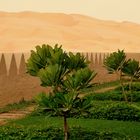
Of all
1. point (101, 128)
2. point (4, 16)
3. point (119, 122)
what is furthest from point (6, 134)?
point (4, 16)

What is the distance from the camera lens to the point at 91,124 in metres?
18.1

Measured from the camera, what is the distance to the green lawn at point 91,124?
1708cm

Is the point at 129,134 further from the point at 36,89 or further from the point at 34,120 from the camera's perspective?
the point at 36,89

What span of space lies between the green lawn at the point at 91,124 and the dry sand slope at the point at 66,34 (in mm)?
97482

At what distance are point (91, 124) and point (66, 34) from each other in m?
132

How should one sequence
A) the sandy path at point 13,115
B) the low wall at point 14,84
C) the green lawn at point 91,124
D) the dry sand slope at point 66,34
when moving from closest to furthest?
the green lawn at point 91,124
the sandy path at point 13,115
the low wall at point 14,84
the dry sand slope at point 66,34

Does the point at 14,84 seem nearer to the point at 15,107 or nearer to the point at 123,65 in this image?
the point at 15,107

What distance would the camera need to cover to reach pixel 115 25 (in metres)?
197

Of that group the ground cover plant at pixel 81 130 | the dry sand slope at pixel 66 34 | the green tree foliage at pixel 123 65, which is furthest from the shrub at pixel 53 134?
the dry sand slope at pixel 66 34

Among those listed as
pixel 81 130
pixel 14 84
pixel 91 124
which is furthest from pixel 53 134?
pixel 14 84

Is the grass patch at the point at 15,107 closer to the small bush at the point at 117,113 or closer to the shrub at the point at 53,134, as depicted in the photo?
the small bush at the point at 117,113

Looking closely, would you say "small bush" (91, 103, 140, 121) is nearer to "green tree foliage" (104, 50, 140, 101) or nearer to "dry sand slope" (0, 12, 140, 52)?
"green tree foliage" (104, 50, 140, 101)

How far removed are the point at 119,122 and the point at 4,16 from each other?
157552mm

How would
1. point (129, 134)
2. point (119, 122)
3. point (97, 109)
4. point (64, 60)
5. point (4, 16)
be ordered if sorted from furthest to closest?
1. point (4, 16)
2. point (97, 109)
3. point (119, 122)
4. point (129, 134)
5. point (64, 60)
